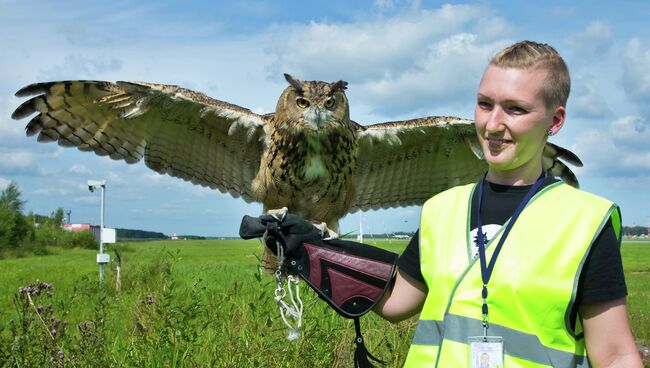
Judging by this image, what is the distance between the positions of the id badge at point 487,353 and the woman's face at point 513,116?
0.54 metres

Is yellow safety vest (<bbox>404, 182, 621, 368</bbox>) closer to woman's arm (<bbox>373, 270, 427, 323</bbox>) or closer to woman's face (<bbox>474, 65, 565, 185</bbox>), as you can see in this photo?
woman's face (<bbox>474, 65, 565, 185</bbox>)

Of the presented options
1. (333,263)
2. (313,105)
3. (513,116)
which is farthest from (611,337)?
(313,105)

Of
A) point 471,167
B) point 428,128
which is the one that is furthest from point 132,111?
point 471,167

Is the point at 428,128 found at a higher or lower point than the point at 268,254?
higher

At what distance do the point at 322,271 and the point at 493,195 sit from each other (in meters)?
0.78

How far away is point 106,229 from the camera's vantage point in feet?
37.3

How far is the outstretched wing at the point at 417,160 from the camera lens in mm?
5156

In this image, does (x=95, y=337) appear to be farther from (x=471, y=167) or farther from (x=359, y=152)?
(x=471, y=167)

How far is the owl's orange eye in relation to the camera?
4.71 m

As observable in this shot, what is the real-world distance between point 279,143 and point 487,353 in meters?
3.25

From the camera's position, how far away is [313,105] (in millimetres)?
4664

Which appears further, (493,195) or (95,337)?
(95,337)

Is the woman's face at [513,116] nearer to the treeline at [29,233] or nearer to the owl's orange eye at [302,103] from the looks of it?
the owl's orange eye at [302,103]

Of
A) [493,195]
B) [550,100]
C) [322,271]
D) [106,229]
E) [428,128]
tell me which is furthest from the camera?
[106,229]
